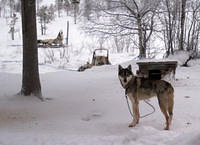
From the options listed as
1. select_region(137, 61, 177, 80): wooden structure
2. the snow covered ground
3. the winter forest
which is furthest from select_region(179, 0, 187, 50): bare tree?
select_region(137, 61, 177, 80): wooden structure

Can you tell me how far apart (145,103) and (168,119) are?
1.51 meters

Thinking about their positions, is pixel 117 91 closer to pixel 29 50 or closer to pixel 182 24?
pixel 29 50

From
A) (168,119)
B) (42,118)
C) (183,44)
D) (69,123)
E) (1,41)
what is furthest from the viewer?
(1,41)

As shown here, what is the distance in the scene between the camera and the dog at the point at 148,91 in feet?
12.0

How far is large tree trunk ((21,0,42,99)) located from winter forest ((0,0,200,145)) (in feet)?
0.07

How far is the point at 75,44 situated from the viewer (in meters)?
23.1

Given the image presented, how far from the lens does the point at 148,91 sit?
12.5 feet

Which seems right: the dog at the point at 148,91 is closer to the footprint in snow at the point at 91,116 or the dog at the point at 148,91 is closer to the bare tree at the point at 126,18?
the footprint in snow at the point at 91,116

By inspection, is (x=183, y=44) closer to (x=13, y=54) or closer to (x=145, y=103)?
(x=145, y=103)

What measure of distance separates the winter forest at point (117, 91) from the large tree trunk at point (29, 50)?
0.8 inches

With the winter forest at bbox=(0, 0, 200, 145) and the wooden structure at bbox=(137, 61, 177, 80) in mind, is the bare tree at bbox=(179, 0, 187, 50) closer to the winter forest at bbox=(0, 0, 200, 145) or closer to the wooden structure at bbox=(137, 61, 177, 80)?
the winter forest at bbox=(0, 0, 200, 145)

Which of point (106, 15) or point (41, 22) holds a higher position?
point (41, 22)

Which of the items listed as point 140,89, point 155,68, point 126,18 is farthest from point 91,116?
point 126,18

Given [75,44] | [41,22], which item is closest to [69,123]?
[75,44]
